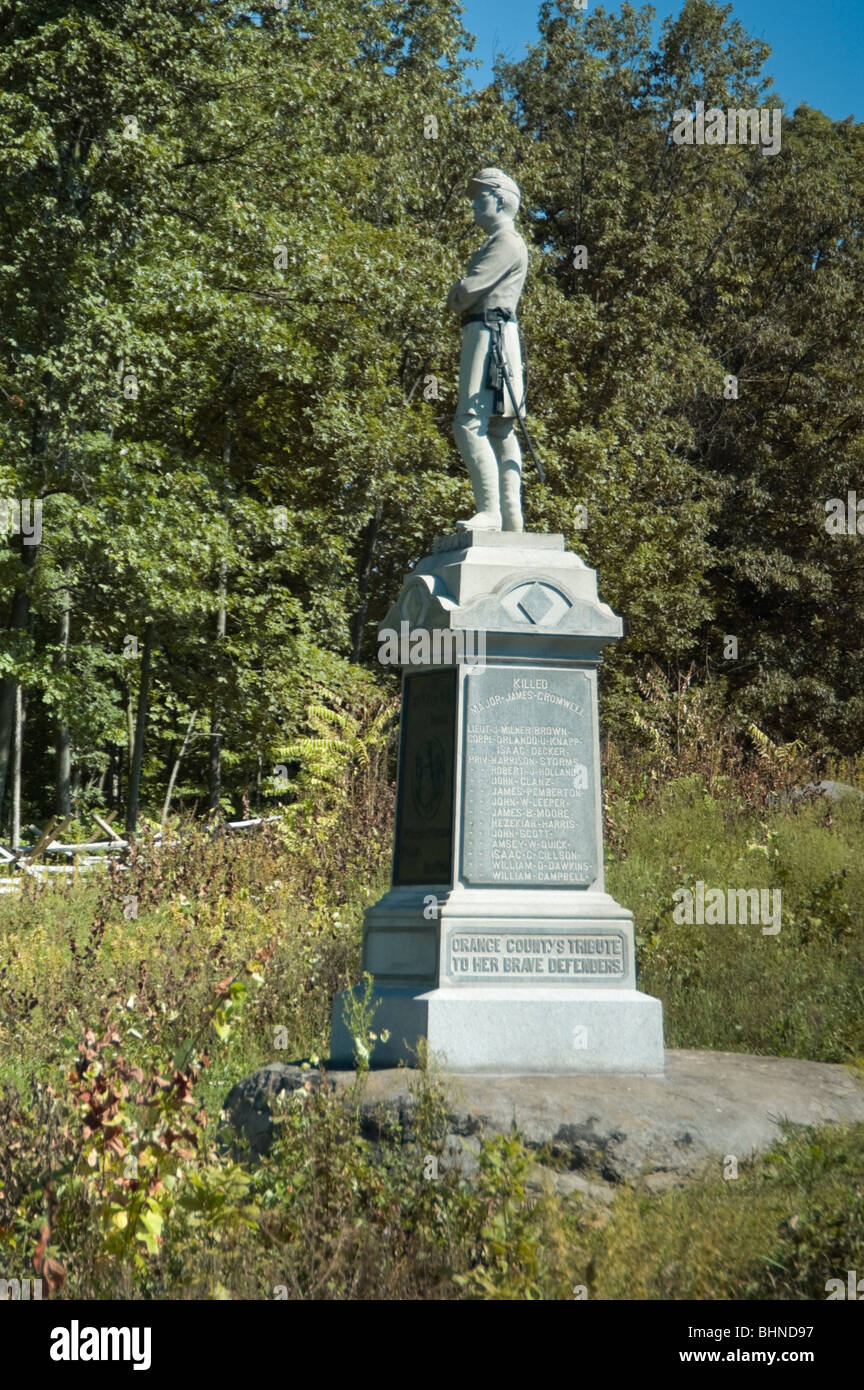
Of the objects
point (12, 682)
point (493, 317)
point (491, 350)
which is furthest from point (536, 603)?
point (12, 682)

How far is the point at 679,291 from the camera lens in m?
29.5

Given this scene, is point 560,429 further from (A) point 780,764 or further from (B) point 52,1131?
(B) point 52,1131

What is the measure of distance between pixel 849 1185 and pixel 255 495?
20.9m

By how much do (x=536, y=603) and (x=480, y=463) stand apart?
1264 millimetres

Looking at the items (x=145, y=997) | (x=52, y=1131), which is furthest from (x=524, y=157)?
(x=52, y=1131)

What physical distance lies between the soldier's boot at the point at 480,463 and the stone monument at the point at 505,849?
45 cm

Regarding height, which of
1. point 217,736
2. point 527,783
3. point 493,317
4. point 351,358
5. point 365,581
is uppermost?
point 351,358

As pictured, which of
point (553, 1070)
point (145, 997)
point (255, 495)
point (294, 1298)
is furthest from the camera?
point (255, 495)

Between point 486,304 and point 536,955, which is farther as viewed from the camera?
point 486,304

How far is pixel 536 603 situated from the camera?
7.88m

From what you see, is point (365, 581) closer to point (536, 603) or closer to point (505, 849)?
point (536, 603)

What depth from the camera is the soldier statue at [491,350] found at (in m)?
8.70

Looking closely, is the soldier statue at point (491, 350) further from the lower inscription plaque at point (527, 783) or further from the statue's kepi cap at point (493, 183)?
the lower inscription plaque at point (527, 783)

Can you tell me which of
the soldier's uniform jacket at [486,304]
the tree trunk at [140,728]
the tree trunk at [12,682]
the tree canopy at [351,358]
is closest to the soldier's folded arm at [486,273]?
the soldier's uniform jacket at [486,304]
